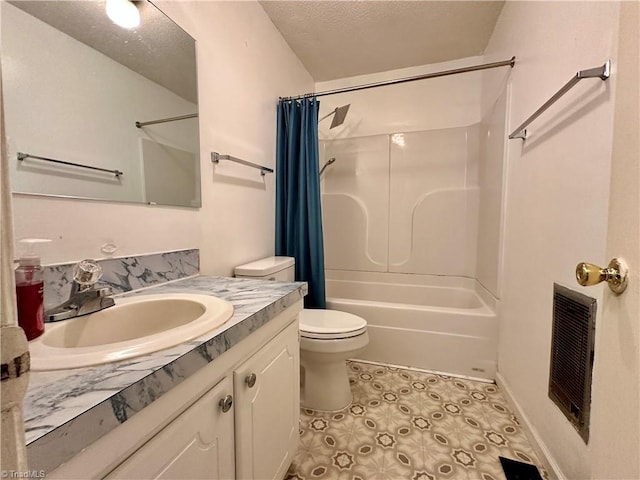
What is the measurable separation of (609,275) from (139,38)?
1.56 m

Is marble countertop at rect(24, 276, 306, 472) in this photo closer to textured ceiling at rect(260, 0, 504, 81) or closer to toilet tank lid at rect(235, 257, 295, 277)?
toilet tank lid at rect(235, 257, 295, 277)

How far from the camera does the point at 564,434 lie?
108 cm

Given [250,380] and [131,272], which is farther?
[131,272]

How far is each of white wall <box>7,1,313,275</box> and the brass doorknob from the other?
1.25 meters

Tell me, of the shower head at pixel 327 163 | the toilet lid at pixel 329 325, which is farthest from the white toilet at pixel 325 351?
the shower head at pixel 327 163

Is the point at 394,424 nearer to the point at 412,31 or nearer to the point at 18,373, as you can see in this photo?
the point at 18,373

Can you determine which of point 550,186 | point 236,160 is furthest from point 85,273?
point 550,186

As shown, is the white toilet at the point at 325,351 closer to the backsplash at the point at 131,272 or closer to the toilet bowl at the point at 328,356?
the toilet bowl at the point at 328,356

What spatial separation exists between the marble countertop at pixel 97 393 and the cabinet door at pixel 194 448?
0.10 metres

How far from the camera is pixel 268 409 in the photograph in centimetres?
91

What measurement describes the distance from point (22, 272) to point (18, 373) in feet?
1.97

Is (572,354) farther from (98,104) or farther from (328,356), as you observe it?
(98,104)

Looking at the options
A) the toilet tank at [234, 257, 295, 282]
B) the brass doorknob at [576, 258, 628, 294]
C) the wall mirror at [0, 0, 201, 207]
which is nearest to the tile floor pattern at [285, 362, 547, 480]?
the toilet tank at [234, 257, 295, 282]

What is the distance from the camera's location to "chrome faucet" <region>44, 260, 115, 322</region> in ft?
2.48
